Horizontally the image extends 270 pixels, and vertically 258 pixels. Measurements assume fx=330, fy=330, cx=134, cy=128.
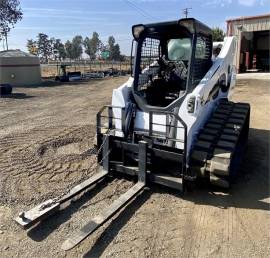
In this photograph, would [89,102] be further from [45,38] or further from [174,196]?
[45,38]

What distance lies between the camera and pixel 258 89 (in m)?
17.9

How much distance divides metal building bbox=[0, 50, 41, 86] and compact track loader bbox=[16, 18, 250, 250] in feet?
70.0

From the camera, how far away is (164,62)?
6.22 metres

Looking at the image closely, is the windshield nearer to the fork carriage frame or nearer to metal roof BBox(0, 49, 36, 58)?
the fork carriage frame

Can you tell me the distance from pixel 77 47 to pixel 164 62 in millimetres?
117858

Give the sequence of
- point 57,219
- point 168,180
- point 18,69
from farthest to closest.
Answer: point 18,69
point 168,180
point 57,219

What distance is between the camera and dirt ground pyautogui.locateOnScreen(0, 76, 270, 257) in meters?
3.70

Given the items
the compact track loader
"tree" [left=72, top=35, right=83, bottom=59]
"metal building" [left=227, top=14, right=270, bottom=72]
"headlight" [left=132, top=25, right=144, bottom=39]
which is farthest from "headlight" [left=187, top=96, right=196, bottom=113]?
"tree" [left=72, top=35, right=83, bottom=59]

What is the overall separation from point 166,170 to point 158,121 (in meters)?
0.80

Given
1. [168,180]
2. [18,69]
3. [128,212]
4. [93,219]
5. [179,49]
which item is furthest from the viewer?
[18,69]

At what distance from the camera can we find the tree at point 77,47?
116m

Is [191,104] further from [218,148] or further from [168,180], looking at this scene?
[168,180]

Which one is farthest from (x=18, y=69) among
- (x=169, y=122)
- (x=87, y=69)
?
(x=87, y=69)

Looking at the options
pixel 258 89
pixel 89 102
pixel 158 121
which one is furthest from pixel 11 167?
pixel 258 89
